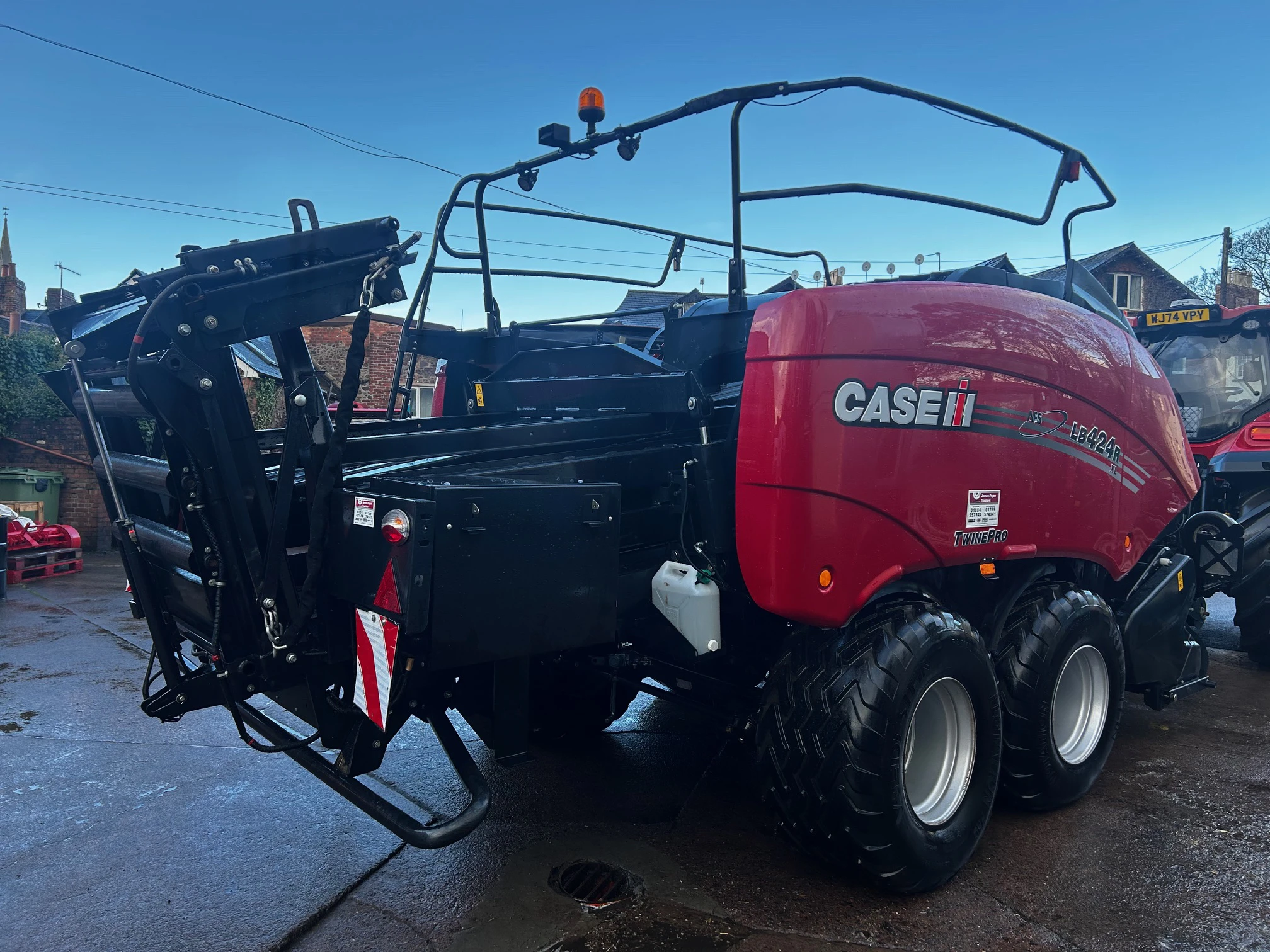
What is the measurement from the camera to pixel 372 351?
19.7 m

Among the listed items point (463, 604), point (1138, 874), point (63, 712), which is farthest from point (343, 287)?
point (63, 712)

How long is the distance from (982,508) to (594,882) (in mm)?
1942

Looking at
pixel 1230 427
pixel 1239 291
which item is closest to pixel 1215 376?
pixel 1230 427

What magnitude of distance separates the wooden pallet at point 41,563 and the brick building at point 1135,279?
2875 cm

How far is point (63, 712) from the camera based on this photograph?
5117 millimetres

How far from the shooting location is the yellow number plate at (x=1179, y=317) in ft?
22.5

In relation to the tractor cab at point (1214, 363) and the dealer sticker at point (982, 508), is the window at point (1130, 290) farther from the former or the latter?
the dealer sticker at point (982, 508)

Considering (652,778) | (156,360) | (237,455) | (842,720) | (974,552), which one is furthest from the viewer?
(652,778)

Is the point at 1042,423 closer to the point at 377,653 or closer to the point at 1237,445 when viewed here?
the point at 377,653

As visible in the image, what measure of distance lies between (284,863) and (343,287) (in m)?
2.15

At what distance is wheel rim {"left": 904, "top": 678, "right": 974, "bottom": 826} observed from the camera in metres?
3.23

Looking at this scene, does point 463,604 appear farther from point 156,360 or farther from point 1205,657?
point 1205,657

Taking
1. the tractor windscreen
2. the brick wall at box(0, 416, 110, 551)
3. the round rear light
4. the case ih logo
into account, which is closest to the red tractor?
the tractor windscreen

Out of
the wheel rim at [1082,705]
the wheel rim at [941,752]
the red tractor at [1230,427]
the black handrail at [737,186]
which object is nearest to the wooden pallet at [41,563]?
the black handrail at [737,186]
